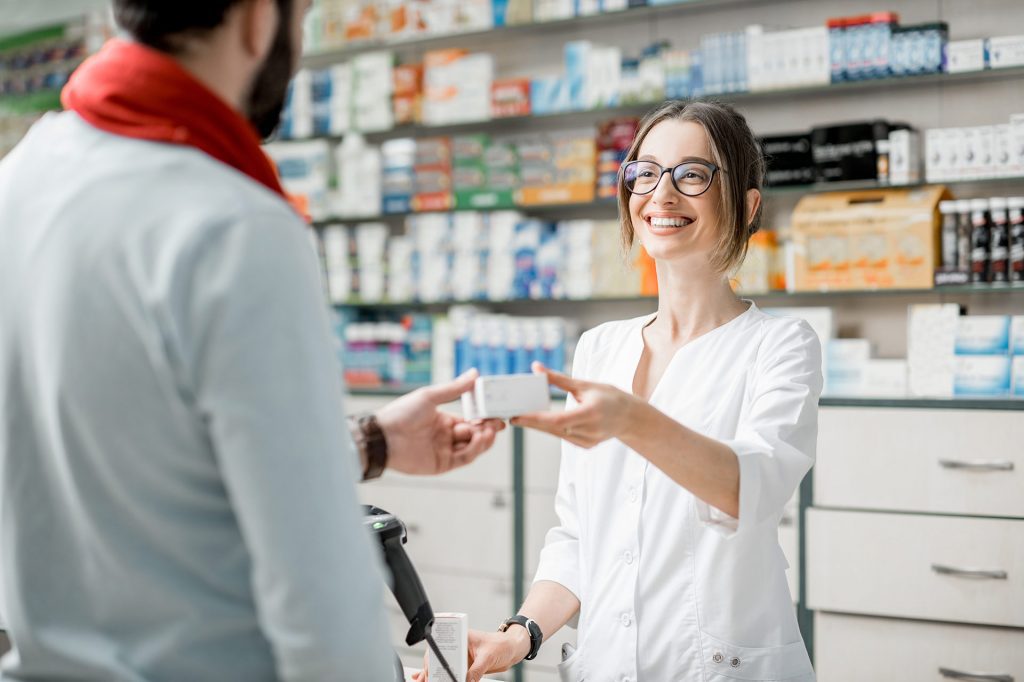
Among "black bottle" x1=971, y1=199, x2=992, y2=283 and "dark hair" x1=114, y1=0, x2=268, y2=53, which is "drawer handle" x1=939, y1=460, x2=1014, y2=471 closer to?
"black bottle" x1=971, y1=199, x2=992, y2=283

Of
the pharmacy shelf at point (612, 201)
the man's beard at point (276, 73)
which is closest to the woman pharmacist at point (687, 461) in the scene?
the man's beard at point (276, 73)

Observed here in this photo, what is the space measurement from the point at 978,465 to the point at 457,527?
1.83 m

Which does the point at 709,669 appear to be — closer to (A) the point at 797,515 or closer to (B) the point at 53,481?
(B) the point at 53,481

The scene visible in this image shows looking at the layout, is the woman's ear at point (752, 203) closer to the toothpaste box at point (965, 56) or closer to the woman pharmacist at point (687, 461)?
the woman pharmacist at point (687, 461)

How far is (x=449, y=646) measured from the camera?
134cm

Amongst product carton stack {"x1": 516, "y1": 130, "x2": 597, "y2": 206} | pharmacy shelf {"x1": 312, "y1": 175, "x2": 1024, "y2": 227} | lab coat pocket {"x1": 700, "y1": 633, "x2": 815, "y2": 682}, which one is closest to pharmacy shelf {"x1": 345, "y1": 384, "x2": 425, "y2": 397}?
pharmacy shelf {"x1": 312, "y1": 175, "x2": 1024, "y2": 227}

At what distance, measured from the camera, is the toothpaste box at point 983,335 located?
301cm

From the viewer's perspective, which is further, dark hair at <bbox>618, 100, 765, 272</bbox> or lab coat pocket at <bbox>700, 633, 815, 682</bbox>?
dark hair at <bbox>618, 100, 765, 272</bbox>

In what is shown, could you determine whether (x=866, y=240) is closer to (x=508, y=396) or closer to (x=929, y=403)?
(x=929, y=403)

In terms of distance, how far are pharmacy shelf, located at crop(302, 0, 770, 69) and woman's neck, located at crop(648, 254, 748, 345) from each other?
7.44ft

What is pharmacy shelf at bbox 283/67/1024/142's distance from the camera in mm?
3318

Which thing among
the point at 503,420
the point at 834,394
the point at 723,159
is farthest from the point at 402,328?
the point at 503,420

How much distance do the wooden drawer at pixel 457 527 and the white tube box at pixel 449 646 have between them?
2.22 meters

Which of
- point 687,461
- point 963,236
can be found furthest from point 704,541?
point 963,236
